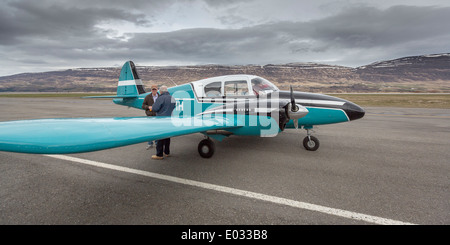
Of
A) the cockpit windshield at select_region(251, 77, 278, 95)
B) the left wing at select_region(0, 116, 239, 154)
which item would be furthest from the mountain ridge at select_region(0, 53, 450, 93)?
the left wing at select_region(0, 116, 239, 154)

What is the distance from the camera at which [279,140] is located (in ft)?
24.6

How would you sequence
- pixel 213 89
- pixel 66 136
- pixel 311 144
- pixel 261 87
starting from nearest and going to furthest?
pixel 66 136 < pixel 311 144 < pixel 261 87 < pixel 213 89

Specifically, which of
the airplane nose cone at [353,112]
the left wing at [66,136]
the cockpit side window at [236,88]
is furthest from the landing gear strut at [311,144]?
the left wing at [66,136]

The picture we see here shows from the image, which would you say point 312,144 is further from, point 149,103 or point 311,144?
point 149,103

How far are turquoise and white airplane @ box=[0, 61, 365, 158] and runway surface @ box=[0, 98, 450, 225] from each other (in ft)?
3.01

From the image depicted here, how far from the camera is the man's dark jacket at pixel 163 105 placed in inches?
209

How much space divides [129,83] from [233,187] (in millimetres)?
8603

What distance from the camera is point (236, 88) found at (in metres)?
6.32

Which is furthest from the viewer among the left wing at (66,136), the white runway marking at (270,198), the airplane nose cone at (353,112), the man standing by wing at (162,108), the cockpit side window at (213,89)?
the cockpit side window at (213,89)

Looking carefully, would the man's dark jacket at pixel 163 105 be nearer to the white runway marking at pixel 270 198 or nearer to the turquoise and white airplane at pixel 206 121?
the turquoise and white airplane at pixel 206 121

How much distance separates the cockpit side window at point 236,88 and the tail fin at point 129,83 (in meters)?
5.62

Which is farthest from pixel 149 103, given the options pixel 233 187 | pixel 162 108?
pixel 233 187
